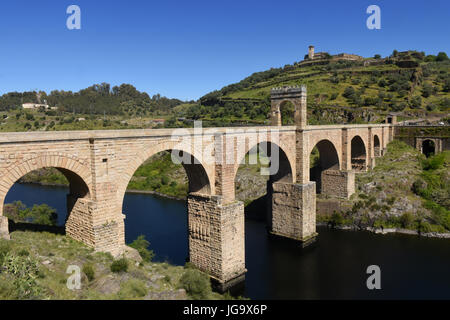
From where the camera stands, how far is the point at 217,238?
1463cm

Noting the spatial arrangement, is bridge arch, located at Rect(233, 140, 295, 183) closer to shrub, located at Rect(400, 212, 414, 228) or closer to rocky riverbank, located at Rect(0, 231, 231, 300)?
shrub, located at Rect(400, 212, 414, 228)

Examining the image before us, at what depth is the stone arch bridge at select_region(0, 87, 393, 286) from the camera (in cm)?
993

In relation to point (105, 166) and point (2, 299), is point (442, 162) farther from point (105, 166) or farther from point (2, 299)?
point (2, 299)

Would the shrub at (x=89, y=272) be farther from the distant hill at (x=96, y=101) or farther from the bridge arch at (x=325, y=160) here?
the distant hill at (x=96, y=101)

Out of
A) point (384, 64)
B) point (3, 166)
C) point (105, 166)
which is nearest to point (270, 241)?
point (105, 166)

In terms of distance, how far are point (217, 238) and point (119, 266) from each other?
5517 millimetres

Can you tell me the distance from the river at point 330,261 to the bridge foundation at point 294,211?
67 cm

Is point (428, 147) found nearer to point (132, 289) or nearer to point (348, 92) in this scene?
point (348, 92)

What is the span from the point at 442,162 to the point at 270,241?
1840 centimetres

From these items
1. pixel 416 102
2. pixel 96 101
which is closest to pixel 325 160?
pixel 416 102

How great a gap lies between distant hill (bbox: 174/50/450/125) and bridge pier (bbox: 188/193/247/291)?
29958 mm

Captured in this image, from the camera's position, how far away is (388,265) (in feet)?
58.9

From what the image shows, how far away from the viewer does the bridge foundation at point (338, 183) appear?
2514 centimetres

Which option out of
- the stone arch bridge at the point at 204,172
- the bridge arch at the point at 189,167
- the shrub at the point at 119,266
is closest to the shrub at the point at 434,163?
the stone arch bridge at the point at 204,172
